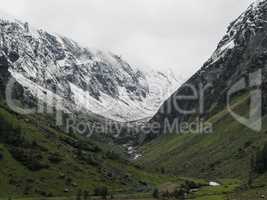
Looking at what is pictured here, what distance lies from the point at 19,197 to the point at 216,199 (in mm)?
66326

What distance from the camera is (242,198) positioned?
554 feet

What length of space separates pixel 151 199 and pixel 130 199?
22.7 ft

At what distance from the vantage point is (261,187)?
196 metres

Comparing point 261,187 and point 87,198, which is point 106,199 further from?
point 261,187

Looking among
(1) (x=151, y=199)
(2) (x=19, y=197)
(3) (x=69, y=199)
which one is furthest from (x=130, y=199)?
(2) (x=19, y=197)

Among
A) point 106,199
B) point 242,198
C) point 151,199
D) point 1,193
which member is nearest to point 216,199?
point 242,198

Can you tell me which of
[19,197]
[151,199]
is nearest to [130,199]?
[151,199]

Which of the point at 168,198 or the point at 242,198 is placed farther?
the point at 168,198

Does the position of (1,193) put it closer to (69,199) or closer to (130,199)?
(69,199)

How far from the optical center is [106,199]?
195 metres

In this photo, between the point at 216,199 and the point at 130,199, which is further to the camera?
the point at 130,199

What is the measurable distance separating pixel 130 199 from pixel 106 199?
8144mm

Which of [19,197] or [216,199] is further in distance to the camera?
[19,197]

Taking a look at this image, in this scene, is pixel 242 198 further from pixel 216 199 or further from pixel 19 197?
pixel 19 197
